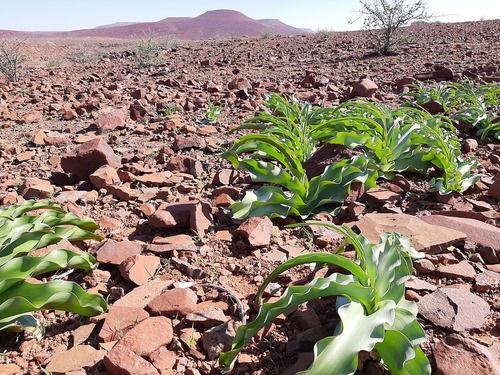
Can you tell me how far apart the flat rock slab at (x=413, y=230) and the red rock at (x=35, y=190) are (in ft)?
5.79

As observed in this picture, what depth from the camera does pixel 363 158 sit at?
7.81ft

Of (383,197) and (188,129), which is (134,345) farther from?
(188,129)

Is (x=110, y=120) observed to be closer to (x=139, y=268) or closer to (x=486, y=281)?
(x=139, y=268)

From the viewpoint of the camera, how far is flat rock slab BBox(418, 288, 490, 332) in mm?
1367

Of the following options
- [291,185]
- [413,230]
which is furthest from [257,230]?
[413,230]

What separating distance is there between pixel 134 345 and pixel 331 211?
4.06 feet

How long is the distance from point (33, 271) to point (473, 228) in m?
1.79

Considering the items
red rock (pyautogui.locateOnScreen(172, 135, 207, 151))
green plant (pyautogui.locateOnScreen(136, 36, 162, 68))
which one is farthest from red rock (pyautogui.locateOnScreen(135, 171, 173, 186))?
green plant (pyautogui.locateOnScreen(136, 36, 162, 68))

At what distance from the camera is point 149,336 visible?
53.3 inches

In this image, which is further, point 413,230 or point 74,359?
point 413,230

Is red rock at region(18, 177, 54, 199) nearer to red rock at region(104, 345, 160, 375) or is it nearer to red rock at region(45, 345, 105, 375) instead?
red rock at region(45, 345, 105, 375)

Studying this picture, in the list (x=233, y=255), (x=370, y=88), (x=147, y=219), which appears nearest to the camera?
(x=233, y=255)

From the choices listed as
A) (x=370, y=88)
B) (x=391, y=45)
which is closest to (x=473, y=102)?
(x=370, y=88)

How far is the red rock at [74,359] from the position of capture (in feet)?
4.17
